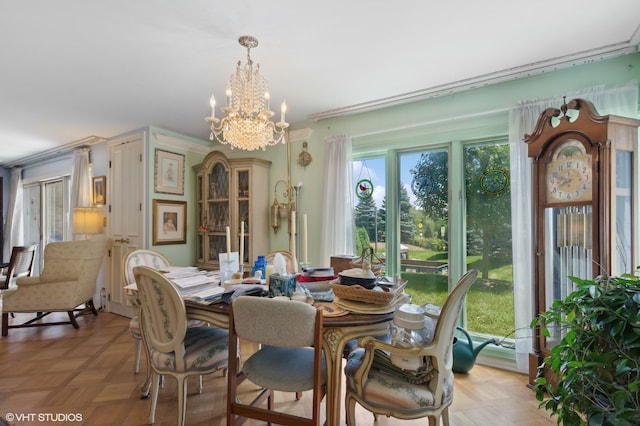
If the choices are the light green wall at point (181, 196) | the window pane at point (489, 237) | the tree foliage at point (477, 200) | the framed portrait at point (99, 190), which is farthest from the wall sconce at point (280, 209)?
the framed portrait at point (99, 190)

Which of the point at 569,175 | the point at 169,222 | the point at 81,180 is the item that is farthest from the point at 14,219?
the point at 569,175

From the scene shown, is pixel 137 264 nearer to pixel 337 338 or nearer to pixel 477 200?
pixel 337 338

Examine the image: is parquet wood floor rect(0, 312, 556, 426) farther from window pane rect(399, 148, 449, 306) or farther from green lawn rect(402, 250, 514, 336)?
window pane rect(399, 148, 449, 306)

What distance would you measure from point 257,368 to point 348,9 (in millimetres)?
1972

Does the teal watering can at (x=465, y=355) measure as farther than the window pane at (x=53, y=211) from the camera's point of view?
No

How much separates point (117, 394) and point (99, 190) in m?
3.16

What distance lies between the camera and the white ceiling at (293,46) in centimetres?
164

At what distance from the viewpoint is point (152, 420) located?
1754 mm

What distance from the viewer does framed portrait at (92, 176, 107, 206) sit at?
4.14 meters

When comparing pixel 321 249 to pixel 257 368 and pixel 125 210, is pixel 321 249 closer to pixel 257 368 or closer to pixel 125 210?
pixel 257 368

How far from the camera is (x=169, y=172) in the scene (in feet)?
12.5

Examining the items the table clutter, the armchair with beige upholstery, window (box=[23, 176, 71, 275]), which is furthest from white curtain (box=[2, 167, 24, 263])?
the table clutter

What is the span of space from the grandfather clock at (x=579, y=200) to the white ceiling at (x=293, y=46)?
1.73 feet

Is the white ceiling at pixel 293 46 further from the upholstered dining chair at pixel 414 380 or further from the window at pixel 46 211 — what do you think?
the window at pixel 46 211
